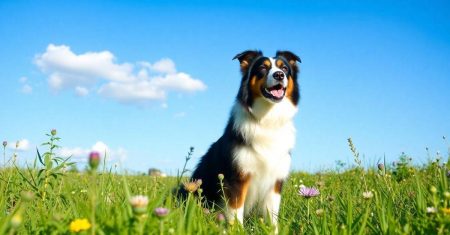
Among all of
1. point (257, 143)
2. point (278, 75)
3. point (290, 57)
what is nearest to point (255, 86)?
point (278, 75)

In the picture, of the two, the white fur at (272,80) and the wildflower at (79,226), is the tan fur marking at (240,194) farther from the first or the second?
the wildflower at (79,226)

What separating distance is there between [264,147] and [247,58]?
1225 mm

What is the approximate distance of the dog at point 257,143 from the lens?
16.5 ft

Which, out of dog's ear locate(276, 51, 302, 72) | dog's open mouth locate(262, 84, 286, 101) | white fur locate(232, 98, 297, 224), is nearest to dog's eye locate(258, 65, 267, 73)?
dog's open mouth locate(262, 84, 286, 101)

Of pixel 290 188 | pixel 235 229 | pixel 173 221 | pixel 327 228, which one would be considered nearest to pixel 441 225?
pixel 327 228

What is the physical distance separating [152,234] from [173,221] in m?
0.43

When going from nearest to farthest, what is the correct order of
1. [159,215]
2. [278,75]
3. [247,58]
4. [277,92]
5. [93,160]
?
[93,160]
[159,215]
[278,75]
[277,92]
[247,58]

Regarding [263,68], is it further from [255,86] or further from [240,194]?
[240,194]

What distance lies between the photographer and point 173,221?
266cm

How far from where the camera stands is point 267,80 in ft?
17.1

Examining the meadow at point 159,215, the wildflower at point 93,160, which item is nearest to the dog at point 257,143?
the meadow at point 159,215

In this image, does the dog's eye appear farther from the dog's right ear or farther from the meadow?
the meadow

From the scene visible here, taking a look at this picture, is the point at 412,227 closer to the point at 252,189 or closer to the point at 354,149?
the point at 354,149

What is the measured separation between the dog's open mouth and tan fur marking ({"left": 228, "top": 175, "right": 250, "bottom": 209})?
0.97 m
